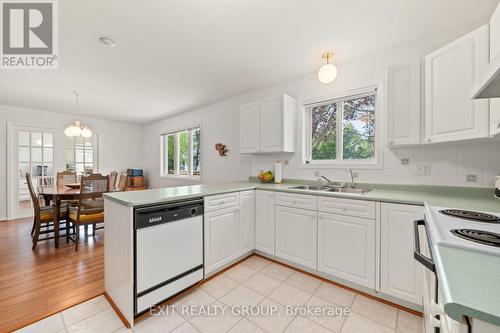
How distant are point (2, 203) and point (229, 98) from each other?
16.6 ft

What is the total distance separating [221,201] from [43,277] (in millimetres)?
1955

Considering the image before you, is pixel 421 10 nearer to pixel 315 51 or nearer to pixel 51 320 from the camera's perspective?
pixel 315 51

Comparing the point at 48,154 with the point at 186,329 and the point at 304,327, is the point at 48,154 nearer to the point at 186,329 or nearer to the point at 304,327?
the point at 186,329

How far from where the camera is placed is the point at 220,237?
2.17 metres

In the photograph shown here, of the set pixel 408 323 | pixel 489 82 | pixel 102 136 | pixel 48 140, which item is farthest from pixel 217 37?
pixel 48 140

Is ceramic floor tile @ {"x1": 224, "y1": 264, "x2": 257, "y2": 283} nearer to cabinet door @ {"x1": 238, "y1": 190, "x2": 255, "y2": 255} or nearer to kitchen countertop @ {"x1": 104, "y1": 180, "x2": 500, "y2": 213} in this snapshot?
cabinet door @ {"x1": 238, "y1": 190, "x2": 255, "y2": 255}

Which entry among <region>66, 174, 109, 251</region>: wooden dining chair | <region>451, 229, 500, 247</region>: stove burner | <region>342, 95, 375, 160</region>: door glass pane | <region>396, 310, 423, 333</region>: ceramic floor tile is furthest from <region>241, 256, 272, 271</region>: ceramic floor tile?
<region>66, 174, 109, 251</region>: wooden dining chair

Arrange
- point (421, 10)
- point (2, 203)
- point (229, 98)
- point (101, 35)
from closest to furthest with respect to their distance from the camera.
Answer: point (421, 10), point (101, 35), point (229, 98), point (2, 203)

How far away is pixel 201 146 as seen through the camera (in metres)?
4.36

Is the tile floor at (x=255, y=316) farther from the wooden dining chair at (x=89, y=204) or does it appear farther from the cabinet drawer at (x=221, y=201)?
the wooden dining chair at (x=89, y=204)

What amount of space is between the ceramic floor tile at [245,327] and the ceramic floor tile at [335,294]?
682 millimetres

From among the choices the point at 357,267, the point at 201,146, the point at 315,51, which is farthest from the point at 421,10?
the point at 201,146

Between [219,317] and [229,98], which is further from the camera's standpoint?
[229,98]

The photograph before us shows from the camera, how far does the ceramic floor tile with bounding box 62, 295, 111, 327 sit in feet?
5.07
